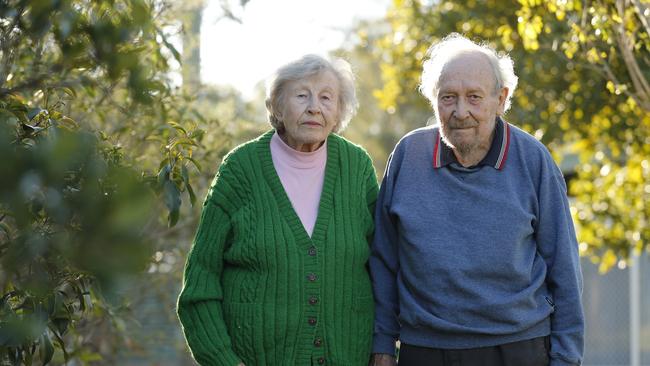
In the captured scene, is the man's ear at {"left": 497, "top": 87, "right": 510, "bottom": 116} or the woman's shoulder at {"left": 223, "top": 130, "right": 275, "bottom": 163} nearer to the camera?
the man's ear at {"left": 497, "top": 87, "right": 510, "bottom": 116}

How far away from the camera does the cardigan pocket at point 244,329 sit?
3207 mm

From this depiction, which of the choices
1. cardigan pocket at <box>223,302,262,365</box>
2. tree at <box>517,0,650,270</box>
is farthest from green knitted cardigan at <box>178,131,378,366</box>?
tree at <box>517,0,650,270</box>

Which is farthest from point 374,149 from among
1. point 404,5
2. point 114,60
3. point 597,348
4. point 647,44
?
point 114,60

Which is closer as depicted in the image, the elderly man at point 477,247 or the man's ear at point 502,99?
the elderly man at point 477,247

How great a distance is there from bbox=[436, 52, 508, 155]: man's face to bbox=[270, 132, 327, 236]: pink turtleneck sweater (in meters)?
0.45

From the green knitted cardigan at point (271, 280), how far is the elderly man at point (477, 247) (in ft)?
0.41

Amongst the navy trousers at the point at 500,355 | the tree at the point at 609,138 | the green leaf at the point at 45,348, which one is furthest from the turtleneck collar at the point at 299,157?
the tree at the point at 609,138

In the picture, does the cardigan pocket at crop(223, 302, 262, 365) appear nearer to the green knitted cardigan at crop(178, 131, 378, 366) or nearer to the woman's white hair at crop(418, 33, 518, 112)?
the green knitted cardigan at crop(178, 131, 378, 366)

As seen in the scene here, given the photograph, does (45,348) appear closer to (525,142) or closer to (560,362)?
(560,362)

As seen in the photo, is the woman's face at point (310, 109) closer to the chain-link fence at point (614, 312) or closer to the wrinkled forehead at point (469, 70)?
the wrinkled forehead at point (469, 70)

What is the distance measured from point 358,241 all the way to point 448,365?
1.65 feet

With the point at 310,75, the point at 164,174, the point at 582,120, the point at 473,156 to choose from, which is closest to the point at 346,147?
the point at 310,75

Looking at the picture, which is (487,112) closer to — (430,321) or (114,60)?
(430,321)

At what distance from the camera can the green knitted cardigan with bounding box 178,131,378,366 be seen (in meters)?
3.20
